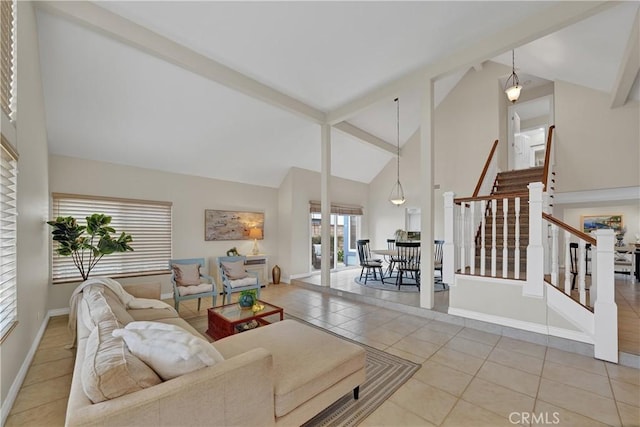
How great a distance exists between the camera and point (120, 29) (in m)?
2.92

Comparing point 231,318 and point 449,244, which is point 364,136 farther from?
point 231,318

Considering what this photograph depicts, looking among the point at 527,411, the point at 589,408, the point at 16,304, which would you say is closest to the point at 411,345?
the point at 527,411

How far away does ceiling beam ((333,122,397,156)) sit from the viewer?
6188mm

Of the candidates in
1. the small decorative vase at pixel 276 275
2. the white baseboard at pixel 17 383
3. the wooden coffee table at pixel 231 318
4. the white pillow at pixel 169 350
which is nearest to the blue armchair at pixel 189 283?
the wooden coffee table at pixel 231 318

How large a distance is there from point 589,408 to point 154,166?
250 inches

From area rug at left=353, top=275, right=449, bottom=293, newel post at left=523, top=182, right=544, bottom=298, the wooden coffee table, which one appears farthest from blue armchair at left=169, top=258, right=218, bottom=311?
newel post at left=523, top=182, right=544, bottom=298

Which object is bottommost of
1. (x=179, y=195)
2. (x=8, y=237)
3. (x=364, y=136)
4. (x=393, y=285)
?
(x=393, y=285)

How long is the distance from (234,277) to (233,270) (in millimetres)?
127

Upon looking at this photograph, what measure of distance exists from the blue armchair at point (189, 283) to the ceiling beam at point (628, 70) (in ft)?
20.5

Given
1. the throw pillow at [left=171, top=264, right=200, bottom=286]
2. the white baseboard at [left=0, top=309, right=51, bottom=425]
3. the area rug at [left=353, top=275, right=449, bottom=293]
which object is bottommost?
the area rug at [left=353, top=275, right=449, bottom=293]

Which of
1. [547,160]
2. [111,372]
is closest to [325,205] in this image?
[547,160]

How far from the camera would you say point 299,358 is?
6.48ft

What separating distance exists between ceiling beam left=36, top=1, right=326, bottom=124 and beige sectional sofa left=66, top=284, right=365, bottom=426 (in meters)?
2.72

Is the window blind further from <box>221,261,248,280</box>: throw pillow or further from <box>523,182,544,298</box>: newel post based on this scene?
<box>523,182,544,298</box>: newel post
